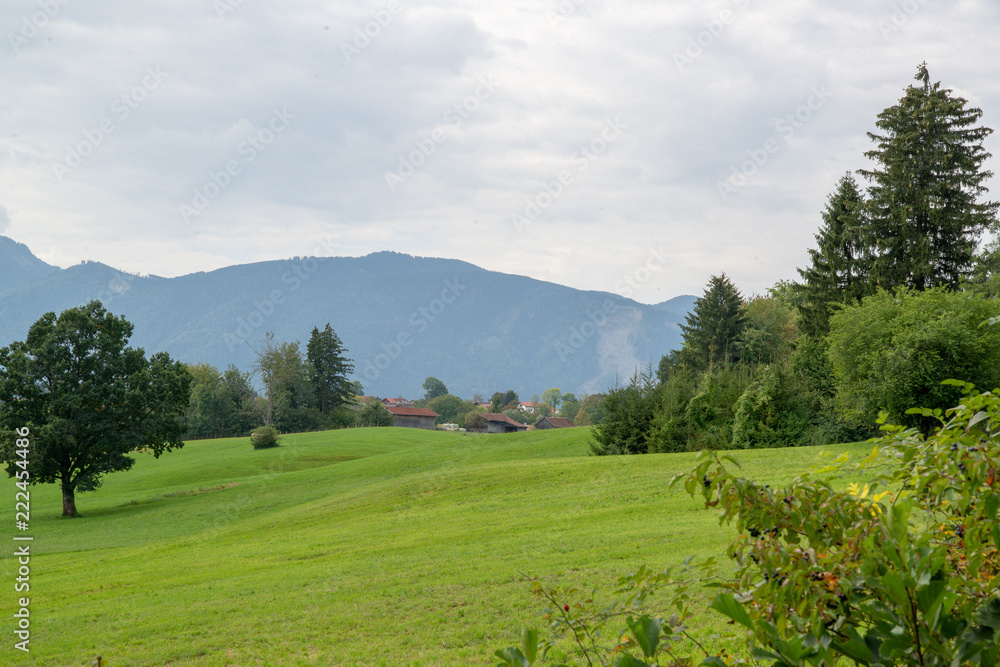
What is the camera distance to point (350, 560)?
1433 cm

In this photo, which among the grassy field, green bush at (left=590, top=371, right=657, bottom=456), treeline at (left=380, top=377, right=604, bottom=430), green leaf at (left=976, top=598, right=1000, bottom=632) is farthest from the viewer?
treeline at (left=380, top=377, right=604, bottom=430)

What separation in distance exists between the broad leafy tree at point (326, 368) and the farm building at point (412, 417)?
24090 millimetres

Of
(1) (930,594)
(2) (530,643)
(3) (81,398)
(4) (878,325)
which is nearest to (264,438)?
(3) (81,398)

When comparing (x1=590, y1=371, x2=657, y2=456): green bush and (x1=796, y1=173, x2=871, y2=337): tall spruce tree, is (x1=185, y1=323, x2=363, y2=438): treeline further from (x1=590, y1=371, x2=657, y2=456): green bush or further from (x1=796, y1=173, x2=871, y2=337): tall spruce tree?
(x1=796, y1=173, x2=871, y2=337): tall spruce tree

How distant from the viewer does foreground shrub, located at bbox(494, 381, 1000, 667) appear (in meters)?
1.50

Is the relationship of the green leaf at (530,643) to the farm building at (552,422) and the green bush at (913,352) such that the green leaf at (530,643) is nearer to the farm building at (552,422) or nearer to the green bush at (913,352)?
the green bush at (913,352)

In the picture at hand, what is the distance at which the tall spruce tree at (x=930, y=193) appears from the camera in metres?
32.3

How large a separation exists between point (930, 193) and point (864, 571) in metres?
37.5

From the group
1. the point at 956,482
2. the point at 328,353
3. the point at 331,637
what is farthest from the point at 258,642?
the point at 328,353

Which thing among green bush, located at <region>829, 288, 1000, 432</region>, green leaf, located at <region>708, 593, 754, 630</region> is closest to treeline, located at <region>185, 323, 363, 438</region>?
green bush, located at <region>829, 288, 1000, 432</region>

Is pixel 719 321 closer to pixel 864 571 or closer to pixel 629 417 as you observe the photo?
pixel 629 417

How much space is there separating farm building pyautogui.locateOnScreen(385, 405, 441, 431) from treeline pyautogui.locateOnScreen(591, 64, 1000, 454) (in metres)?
75.9

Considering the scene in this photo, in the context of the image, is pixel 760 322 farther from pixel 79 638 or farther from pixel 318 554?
pixel 79 638

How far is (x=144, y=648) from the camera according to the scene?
30.1 ft
